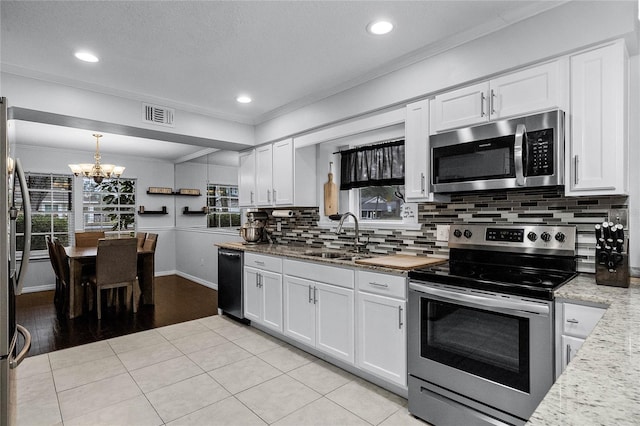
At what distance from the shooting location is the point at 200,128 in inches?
156

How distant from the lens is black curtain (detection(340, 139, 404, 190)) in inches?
127

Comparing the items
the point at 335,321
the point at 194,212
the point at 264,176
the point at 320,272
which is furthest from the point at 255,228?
the point at 194,212

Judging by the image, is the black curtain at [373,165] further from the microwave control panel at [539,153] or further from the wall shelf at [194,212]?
the wall shelf at [194,212]

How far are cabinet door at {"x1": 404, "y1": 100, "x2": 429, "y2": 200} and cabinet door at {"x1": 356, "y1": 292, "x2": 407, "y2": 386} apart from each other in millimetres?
822

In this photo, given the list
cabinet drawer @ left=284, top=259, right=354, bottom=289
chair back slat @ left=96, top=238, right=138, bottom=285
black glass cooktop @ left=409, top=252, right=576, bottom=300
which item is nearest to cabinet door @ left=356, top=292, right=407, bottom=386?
cabinet drawer @ left=284, top=259, right=354, bottom=289

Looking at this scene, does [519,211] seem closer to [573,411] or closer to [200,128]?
[573,411]

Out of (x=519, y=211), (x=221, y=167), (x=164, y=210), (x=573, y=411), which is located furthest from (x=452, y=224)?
(x=164, y=210)

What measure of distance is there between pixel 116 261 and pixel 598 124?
4.96m

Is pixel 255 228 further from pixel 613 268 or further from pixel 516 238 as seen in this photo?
pixel 613 268

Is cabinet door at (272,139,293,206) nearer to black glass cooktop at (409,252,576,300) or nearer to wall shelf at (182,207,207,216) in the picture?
black glass cooktop at (409,252,576,300)

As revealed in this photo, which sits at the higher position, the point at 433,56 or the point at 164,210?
the point at 433,56

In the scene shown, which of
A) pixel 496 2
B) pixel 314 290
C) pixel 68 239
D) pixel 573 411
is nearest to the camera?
pixel 573 411

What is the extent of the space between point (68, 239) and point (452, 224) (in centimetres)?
666

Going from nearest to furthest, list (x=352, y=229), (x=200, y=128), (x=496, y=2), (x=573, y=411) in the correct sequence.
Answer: (x=573, y=411) < (x=496, y=2) < (x=352, y=229) < (x=200, y=128)
